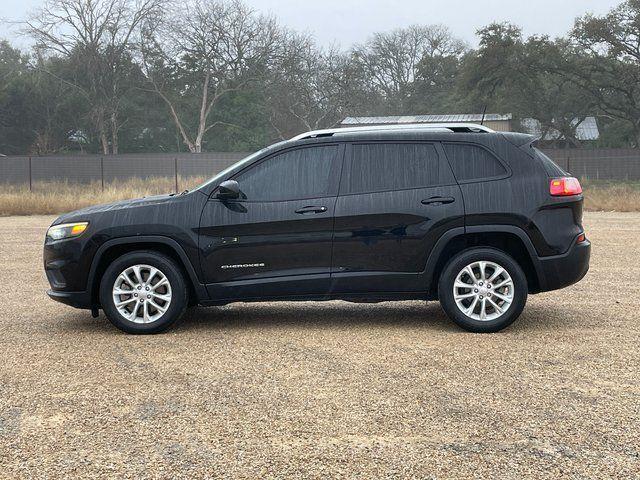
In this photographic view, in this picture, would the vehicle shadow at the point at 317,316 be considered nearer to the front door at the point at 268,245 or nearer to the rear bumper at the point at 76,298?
the front door at the point at 268,245

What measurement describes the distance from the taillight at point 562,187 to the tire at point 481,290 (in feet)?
2.29

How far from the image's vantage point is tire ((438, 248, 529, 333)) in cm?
642

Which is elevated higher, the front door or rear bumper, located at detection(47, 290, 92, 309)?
the front door

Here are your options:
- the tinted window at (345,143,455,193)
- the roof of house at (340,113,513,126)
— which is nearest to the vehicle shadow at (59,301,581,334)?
the tinted window at (345,143,455,193)

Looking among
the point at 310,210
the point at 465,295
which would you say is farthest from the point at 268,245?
the point at 465,295

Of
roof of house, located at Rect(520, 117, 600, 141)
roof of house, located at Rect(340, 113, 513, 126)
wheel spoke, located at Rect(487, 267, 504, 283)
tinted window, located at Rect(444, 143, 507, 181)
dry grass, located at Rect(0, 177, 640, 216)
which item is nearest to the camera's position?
wheel spoke, located at Rect(487, 267, 504, 283)

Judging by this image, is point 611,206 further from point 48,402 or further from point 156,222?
point 48,402

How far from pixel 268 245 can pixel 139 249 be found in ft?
3.87

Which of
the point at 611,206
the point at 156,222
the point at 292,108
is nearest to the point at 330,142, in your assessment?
the point at 156,222

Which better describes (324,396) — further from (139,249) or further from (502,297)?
(139,249)

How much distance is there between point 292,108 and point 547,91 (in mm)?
18106

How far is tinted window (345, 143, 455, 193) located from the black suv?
1 centimetres

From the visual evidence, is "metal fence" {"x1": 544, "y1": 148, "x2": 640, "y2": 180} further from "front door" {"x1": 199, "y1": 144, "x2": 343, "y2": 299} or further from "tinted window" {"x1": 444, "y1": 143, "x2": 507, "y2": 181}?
"front door" {"x1": 199, "y1": 144, "x2": 343, "y2": 299}

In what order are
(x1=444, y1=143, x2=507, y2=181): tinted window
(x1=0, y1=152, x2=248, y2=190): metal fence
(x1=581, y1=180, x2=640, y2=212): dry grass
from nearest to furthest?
(x1=444, y1=143, x2=507, y2=181): tinted window → (x1=581, y1=180, x2=640, y2=212): dry grass → (x1=0, y1=152, x2=248, y2=190): metal fence
